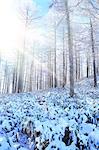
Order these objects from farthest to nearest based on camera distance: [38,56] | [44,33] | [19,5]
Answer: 1. [38,56]
2. [44,33]
3. [19,5]

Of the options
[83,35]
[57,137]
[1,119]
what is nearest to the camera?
[57,137]

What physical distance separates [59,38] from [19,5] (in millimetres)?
7207

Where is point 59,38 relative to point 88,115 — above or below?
above

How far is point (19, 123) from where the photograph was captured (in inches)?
351

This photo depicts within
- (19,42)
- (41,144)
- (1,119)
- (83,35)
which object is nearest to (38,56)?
(19,42)

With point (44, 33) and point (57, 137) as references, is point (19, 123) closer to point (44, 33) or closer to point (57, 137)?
point (57, 137)

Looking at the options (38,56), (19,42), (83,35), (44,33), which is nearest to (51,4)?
(83,35)

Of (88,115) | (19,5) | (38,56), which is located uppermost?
(19,5)

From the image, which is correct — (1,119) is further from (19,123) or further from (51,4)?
(51,4)

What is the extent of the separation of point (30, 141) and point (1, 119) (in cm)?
242

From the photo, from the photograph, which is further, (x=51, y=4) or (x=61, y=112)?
(x=51, y=4)

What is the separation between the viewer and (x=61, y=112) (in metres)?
8.95

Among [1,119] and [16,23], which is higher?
[16,23]

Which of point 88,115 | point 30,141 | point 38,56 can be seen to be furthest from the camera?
point 38,56
